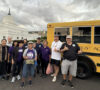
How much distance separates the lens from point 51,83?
367cm

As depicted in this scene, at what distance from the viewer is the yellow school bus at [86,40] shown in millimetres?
3626

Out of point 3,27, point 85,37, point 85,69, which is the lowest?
point 85,69

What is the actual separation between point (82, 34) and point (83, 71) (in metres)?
1.67

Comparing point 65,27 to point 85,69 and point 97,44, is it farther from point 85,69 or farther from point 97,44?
point 85,69

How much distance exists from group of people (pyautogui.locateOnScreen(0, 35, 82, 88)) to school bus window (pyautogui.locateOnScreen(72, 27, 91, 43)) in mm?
716

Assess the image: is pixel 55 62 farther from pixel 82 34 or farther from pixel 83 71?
pixel 82 34

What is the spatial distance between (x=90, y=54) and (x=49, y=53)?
178 centimetres

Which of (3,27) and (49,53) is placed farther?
(3,27)

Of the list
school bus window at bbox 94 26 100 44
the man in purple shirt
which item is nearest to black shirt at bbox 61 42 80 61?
school bus window at bbox 94 26 100 44

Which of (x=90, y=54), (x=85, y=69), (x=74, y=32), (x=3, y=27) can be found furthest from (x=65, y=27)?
(x=3, y=27)

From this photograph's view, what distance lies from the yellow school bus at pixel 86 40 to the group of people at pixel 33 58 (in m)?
0.64

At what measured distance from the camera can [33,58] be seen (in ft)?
11.2

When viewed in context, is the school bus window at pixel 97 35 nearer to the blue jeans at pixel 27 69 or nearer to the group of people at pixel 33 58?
the group of people at pixel 33 58

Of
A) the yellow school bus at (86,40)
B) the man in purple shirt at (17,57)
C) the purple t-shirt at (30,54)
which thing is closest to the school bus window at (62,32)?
the yellow school bus at (86,40)
